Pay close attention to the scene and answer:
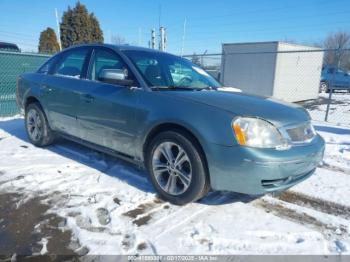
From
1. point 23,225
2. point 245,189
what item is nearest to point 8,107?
point 23,225

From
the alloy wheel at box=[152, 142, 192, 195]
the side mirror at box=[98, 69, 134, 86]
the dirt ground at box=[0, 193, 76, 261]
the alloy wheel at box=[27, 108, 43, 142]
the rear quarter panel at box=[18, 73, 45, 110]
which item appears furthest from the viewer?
the alloy wheel at box=[27, 108, 43, 142]

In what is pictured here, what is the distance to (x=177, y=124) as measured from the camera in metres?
3.00

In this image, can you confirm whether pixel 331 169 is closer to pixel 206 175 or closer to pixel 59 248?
pixel 206 175

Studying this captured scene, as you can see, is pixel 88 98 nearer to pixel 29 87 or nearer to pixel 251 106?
pixel 29 87

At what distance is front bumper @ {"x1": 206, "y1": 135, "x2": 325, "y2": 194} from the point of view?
2635 mm

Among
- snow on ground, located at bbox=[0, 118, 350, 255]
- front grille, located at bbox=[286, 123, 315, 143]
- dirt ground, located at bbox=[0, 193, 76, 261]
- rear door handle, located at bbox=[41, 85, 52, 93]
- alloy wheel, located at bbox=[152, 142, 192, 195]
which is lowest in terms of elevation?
dirt ground, located at bbox=[0, 193, 76, 261]

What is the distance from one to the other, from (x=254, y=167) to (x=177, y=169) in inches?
32.3

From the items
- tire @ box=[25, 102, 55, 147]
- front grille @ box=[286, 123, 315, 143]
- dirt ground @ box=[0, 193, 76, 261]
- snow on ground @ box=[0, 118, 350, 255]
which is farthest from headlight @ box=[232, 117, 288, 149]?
tire @ box=[25, 102, 55, 147]

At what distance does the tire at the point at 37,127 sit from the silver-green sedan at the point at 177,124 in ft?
1.34

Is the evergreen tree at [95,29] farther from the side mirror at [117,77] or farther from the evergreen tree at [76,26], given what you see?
the side mirror at [117,77]

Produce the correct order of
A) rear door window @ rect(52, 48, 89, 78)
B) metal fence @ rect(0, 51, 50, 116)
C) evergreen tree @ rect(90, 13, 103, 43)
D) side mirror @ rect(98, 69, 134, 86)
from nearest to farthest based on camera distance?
1. side mirror @ rect(98, 69, 134, 86)
2. rear door window @ rect(52, 48, 89, 78)
3. metal fence @ rect(0, 51, 50, 116)
4. evergreen tree @ rect(90, 13, 103, 43)

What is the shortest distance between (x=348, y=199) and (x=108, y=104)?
3002 mm

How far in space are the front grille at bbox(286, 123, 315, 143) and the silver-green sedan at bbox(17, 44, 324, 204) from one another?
0.03 feet

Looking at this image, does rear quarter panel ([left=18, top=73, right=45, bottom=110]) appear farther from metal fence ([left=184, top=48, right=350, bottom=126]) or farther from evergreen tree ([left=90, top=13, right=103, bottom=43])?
evergreen tree ([left=90, top=13, right=103, bottom=43])
